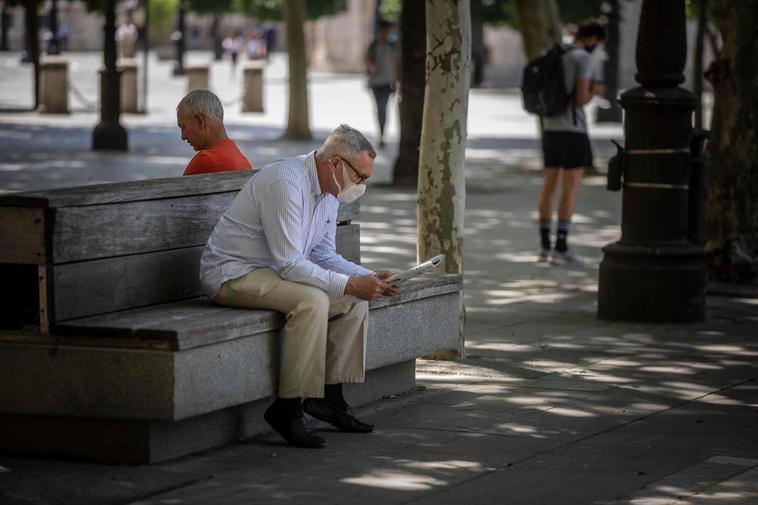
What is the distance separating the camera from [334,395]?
22.7ft

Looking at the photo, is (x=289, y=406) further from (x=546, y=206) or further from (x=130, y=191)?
(x=546, y=206)

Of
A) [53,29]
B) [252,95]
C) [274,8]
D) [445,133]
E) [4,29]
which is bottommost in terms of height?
[252,95]

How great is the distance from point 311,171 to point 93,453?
144 centimetres

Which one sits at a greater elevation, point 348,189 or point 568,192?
point 348,189

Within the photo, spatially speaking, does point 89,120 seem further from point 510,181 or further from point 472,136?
point 510,181

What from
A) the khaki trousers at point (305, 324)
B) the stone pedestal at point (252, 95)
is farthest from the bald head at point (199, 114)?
the stone pedestal at point (252, 95)

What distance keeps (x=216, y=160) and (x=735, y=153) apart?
5356 mm

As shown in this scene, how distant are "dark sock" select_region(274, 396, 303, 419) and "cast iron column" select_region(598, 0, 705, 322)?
12.7ft

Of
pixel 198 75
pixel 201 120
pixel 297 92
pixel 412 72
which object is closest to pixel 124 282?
pixel 201 120

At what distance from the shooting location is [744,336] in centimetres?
962

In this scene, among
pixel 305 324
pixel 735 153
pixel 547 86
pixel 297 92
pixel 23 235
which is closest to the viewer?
pixel 23 235

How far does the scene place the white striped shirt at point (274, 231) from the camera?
6.66 meters

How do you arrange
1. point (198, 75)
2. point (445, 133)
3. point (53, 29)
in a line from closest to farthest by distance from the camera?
point (445, 133) < point (198, 75) < point (53, 29)

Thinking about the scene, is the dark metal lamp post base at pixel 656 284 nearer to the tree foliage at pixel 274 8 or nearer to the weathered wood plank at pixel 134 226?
the weathered wood plank at pixel 134 226
